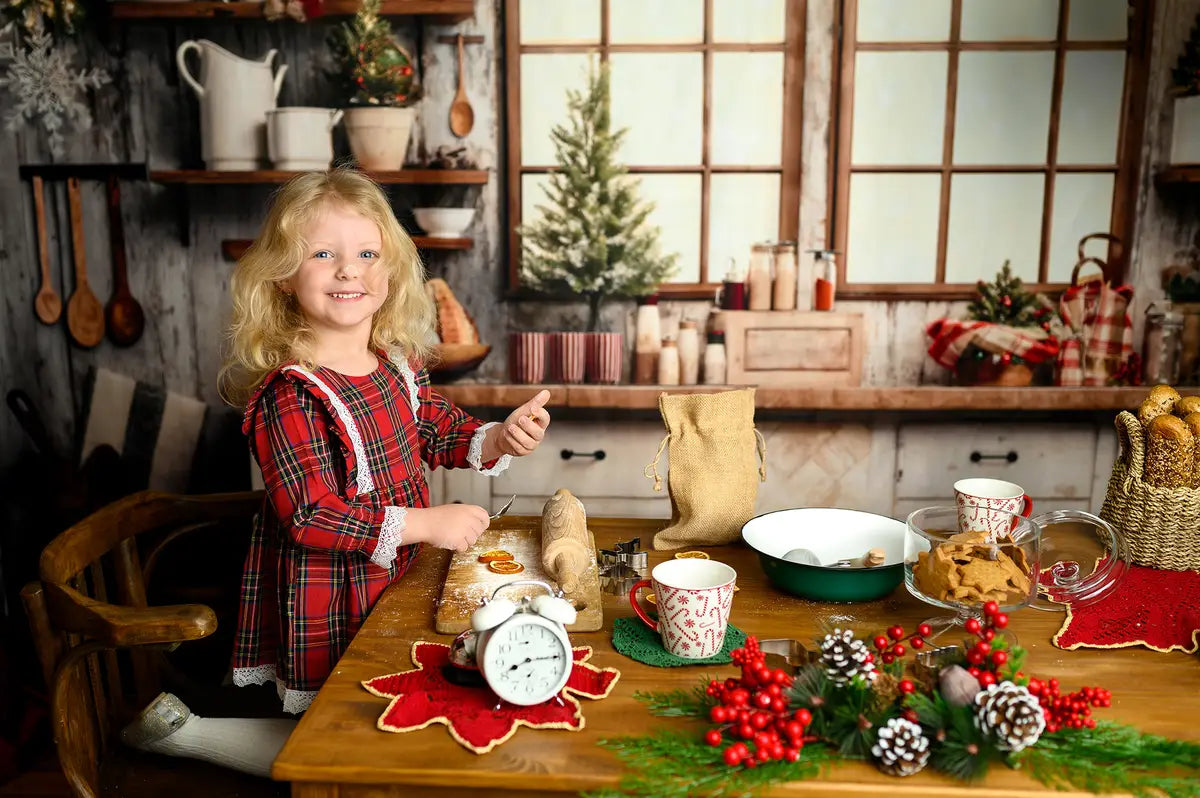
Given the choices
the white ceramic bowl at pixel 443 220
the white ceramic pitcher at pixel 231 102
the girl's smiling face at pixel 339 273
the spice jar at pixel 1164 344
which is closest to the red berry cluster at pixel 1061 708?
the girl's smiling face at pixel 339 273

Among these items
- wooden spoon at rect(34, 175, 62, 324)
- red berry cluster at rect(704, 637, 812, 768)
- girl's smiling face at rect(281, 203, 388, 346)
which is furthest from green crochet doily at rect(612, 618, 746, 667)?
wooden spoon at rect(34, 175, 62, 324)

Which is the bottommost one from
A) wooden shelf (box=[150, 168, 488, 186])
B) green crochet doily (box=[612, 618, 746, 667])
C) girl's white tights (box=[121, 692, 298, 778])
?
girl's white tights (box=[121, 692, 298, 778])

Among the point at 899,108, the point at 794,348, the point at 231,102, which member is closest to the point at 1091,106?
the point at 899,108

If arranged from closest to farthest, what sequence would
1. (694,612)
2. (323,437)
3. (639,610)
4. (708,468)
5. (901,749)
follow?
(901,749) → (694,612) → (639,610) → (323,437) → (708,468)

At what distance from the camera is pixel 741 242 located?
8.33 ft

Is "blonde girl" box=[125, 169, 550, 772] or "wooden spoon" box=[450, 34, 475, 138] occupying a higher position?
"wooden spoon" box=[450, 34, 475, 138]

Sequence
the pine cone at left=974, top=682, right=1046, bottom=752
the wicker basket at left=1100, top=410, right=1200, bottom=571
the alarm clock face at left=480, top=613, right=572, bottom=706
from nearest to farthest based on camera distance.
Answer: the pine cone at left=974, top=682, right=1046, bottom=752 < the alarm clock face at left=480, top=613, right=572, bottom=706 < the wicker basket at left=1100, top=410, right=1200, bottom=571

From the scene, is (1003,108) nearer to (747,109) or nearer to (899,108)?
(899,108)

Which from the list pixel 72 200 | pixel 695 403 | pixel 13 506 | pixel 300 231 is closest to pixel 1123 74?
pixel 695 403

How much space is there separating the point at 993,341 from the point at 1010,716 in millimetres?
1703

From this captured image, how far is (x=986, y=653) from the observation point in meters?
0.96

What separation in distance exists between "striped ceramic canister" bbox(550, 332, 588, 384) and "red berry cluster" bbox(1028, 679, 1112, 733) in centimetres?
164

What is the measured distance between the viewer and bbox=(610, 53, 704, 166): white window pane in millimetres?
2463

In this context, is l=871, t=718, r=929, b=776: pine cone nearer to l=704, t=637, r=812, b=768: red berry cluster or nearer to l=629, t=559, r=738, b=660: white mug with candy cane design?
l=704, t=637, r=812, b=768: red berry cluster
